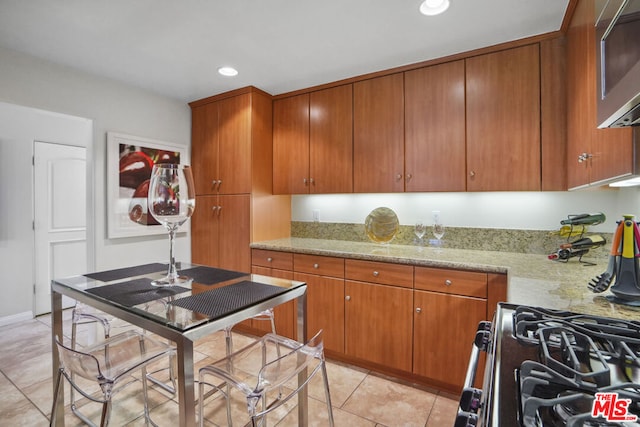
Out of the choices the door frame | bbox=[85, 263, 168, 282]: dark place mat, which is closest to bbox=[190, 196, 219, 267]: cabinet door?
the door frame

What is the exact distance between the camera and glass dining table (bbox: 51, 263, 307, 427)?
0.94 m

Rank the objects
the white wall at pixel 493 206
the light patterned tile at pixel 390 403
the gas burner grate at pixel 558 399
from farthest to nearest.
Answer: the white wall at pixel 493 206
the light patterned tile at pixel 390 403
the gas burner grate at pixel 558 399

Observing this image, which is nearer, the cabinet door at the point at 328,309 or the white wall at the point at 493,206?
the white wall at the point at 493,206

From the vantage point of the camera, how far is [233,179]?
311 cm

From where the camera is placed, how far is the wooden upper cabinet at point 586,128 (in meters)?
1.14

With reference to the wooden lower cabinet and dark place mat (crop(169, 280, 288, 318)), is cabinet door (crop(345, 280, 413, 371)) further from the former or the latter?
dark place mat (crop(169, 280, 288, 318))

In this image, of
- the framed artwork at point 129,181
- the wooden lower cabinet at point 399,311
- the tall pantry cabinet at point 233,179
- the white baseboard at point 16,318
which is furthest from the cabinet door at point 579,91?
the white baseboard at point 16,318

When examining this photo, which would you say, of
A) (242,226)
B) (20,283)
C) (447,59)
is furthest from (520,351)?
(20,283)

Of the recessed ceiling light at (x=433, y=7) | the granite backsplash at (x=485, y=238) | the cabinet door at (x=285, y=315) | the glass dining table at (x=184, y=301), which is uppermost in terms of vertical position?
the recessed ceiling light at (x=433, y=7)

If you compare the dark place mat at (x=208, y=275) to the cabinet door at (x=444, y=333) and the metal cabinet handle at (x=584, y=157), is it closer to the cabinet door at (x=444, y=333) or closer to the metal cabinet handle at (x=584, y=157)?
the cabinet door at (x=444, y=333)

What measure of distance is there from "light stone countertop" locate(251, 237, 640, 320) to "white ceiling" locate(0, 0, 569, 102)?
1.49m

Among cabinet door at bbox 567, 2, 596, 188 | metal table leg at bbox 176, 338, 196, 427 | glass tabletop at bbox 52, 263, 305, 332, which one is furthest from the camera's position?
cabinet door at bbox 567, 2, 596, 188

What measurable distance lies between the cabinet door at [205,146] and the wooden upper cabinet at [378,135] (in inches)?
58.9

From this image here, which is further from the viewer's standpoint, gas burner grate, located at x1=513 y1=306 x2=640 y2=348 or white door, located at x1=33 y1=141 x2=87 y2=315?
white door, located at x1=33 y1=141 x2=87 y2=315
